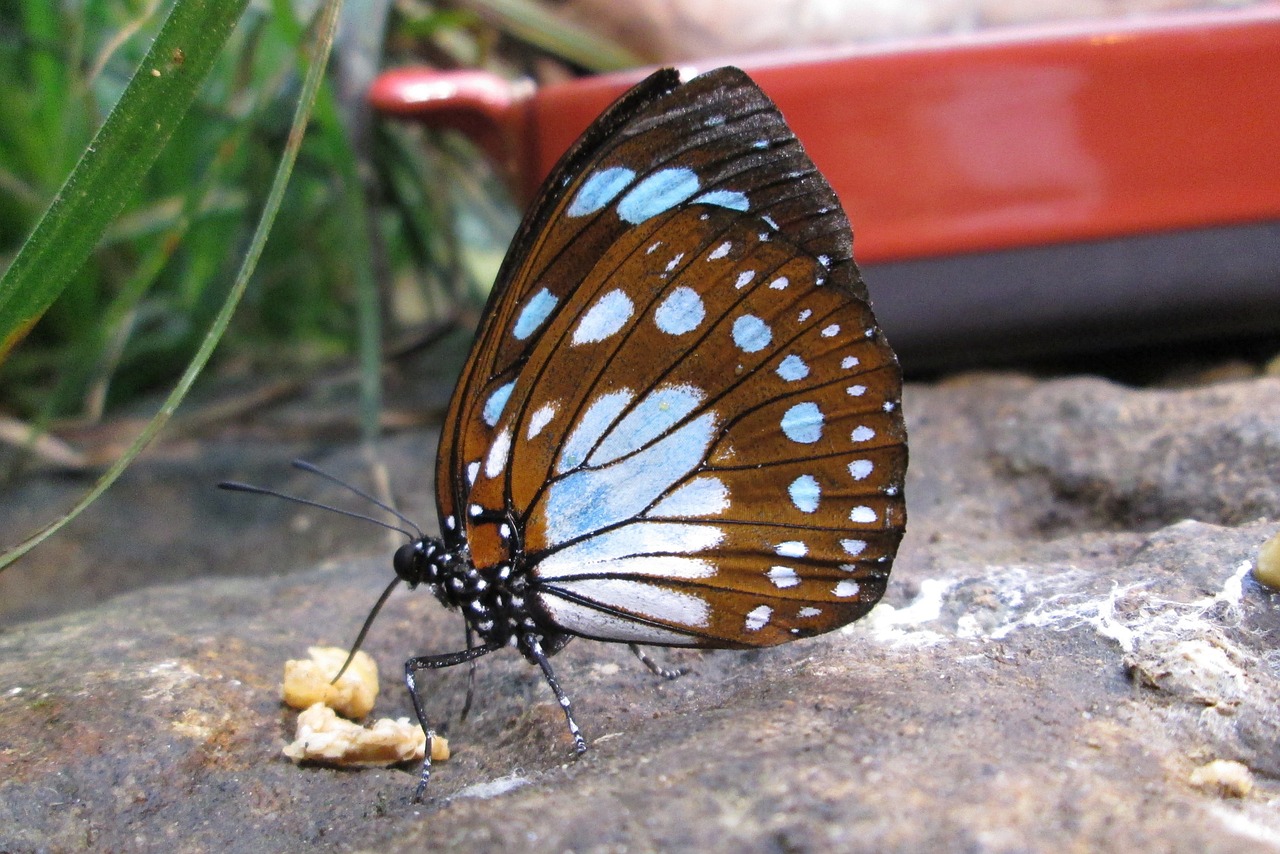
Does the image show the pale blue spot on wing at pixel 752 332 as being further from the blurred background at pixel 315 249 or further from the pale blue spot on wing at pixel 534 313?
the blurred background at pixel 315 249

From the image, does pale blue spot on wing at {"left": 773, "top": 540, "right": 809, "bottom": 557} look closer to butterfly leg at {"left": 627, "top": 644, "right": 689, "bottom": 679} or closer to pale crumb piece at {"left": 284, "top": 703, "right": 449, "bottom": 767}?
butterfly leg at {"left": 627, "top": 644, "right": 689, "bottom": 679}

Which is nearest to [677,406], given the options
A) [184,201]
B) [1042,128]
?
[1042,128]

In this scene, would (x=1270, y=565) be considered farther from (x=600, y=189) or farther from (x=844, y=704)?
(x=600, y=189)

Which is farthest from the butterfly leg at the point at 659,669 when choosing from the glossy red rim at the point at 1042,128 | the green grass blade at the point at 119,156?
the glossy red rim at the point at 1042,128

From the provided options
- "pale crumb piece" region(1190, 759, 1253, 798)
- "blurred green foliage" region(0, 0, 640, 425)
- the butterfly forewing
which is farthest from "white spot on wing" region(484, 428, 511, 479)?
"blurred green foliage" region(0, 0, 640, 425)

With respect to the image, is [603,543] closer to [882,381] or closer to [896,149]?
[882,381]

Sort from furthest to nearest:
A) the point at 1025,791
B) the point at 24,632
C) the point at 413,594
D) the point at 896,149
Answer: the point at 896,149, the point at 413,594, the point at 24,632, the point at 1025,791

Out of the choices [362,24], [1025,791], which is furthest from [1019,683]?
[362,24]
